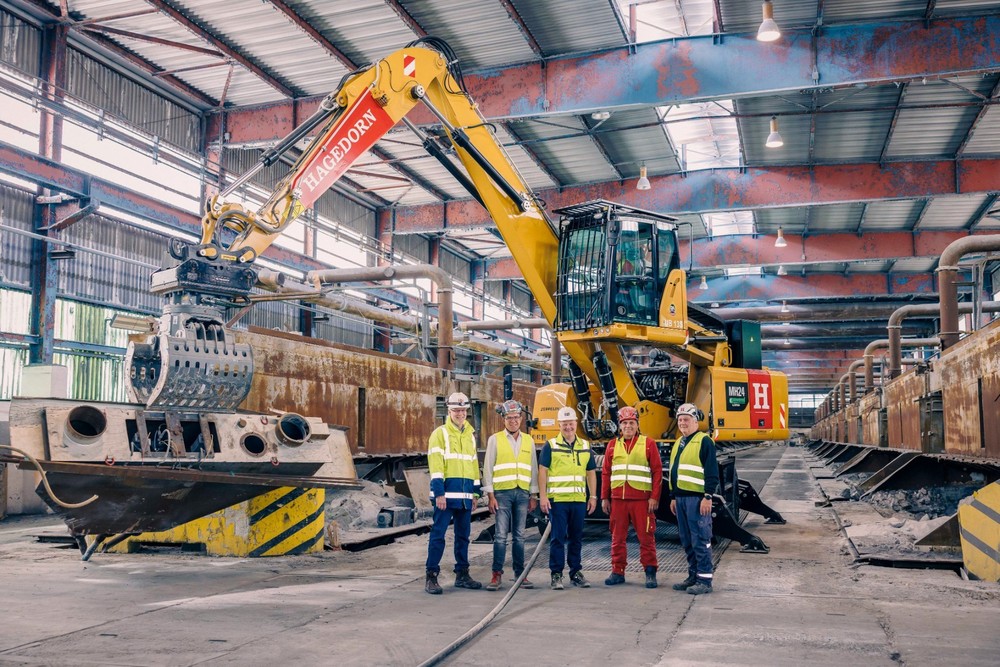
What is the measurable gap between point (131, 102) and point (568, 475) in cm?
1291

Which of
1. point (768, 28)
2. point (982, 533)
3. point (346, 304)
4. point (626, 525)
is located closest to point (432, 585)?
point (626, 525)

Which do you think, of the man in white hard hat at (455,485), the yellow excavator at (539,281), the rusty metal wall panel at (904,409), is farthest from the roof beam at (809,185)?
the man in white hard hat at (455,485)

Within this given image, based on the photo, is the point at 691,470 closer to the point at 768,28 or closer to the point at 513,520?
the point at 513,520

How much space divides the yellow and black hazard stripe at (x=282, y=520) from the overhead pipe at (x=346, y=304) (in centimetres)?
464

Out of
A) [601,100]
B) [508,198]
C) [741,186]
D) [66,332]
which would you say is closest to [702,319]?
[508,198]

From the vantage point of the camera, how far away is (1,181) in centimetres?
1488

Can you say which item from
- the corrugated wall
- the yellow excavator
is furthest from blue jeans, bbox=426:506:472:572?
the corrugated wall

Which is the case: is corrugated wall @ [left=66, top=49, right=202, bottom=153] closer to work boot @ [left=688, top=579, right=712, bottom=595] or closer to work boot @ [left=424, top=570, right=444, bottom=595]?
work boot @ [left=424, top=570, right=444, bottom=595]

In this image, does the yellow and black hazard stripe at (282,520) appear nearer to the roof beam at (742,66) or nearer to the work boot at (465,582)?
the work boot at (465,582)

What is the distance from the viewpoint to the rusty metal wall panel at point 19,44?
46.9ft

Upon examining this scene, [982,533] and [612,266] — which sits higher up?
[612,266]

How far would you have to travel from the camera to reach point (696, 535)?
7746mm

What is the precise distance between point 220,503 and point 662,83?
368 inches

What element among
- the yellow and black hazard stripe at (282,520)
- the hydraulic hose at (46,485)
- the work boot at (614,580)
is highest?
the hydraulic hose at (46,485)
